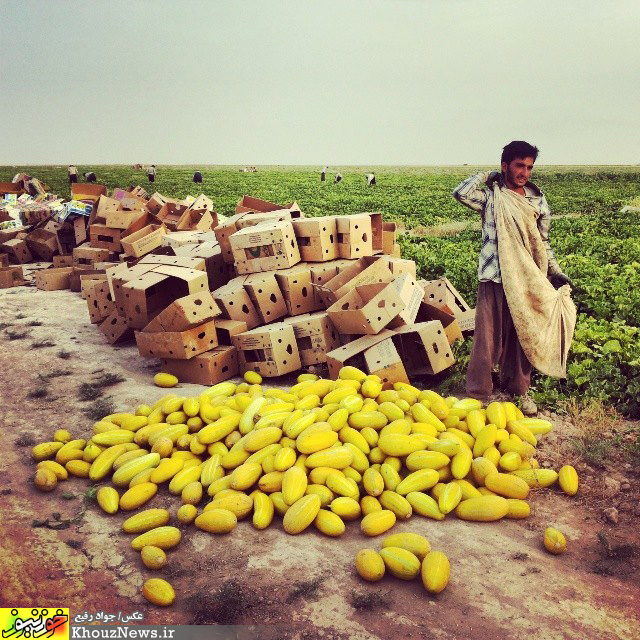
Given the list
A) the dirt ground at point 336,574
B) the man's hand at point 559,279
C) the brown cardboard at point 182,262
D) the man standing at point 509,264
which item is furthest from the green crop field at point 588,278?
the brown cardboard at point 182,262

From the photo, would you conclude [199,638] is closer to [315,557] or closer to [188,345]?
[315,557]

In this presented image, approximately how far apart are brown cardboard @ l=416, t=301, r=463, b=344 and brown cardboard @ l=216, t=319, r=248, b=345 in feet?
7.13

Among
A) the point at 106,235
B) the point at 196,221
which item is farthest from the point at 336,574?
the point at 106,235

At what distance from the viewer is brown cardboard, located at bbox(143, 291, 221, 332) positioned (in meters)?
6.14

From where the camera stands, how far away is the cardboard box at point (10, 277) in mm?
11289

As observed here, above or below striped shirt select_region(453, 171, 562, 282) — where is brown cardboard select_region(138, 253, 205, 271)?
below

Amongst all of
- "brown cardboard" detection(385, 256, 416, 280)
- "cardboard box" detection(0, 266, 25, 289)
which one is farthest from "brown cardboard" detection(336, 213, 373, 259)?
"cardboard box" detection(0, 266, 25, 289)

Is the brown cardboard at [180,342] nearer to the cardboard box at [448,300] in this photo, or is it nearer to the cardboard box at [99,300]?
the cardboard box at [99,300]

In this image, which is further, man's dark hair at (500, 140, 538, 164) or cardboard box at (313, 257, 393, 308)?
cardboard box at (313, 257, 393, 308)

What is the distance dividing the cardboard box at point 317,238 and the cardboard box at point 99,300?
2.91m

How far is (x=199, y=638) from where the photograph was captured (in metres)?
2.78

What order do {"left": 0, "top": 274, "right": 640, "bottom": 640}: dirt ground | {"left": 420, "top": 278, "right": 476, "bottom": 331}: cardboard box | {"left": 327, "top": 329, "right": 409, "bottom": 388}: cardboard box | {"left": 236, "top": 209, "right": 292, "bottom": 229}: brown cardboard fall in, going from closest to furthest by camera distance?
{"left": 0, "top": 274, "right": 640, "bottom": 640}: dirt ground, {"left": 327, "top": 329, "right": 409, "bottom": 388}: cardboard box, {"left": 420, "top": 278, "right": 476, "bottom": 331}: cardboard box, {"left": 236, "top": 209, "right": 292, "bottom": 229}: brown cardboard

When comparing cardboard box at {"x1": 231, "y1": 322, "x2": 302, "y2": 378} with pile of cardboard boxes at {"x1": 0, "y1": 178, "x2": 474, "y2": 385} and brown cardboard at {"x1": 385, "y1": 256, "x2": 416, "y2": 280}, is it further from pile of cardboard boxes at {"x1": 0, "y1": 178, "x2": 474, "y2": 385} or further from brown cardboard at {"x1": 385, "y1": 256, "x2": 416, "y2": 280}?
brown cardboard at {"x1": 385, "y1": 256, "x2": 416, "y2": 280}

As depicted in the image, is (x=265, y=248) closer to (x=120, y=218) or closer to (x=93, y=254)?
(x=120, y=218)
